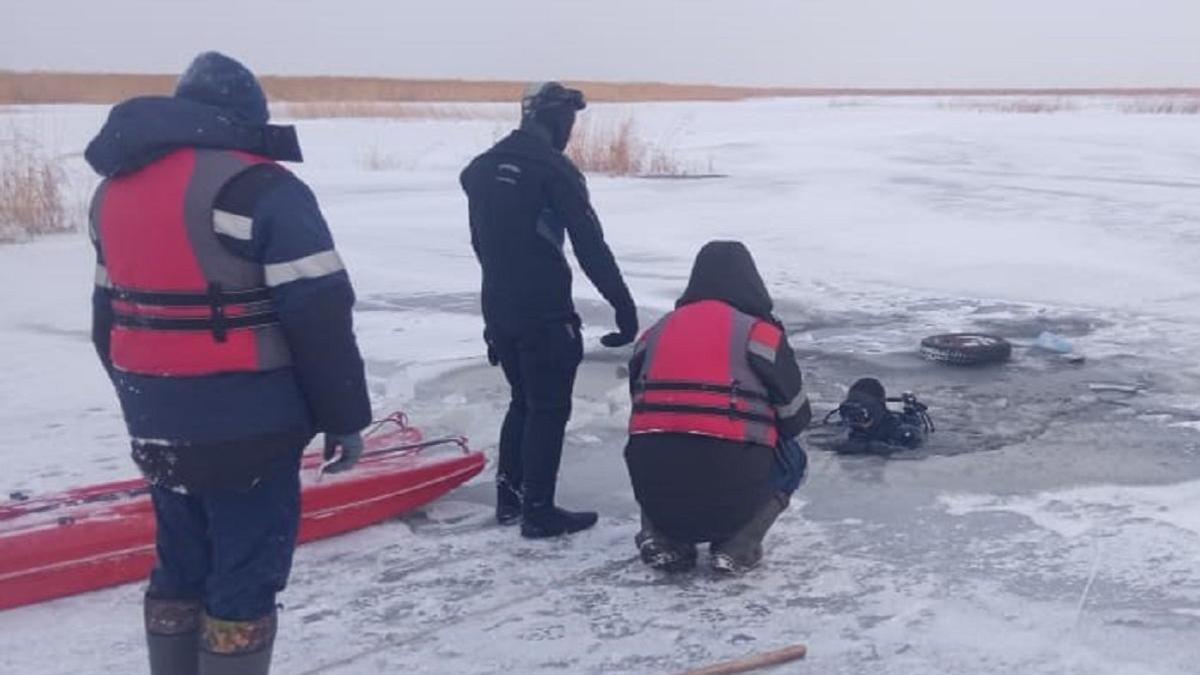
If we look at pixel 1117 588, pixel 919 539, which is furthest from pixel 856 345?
pixel 1117 588

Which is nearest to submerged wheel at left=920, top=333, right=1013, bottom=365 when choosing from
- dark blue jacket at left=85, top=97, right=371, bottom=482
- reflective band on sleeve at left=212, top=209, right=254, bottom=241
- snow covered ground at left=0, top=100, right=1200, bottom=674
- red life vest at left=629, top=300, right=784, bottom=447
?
snow covered ground at left=0, top=100, right=1200, bottom=674

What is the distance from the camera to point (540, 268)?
18.0ft

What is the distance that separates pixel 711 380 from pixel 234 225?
214 cm

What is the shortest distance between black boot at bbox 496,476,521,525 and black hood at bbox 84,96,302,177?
2.70 meters

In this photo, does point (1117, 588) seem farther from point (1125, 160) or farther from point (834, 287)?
point (1125, 160)

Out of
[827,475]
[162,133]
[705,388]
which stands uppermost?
[162,133]

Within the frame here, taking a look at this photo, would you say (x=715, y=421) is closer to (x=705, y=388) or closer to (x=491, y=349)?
(x=705, y=388)

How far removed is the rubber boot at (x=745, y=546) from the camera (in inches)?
202

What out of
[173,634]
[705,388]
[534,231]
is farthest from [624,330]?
[173,634]

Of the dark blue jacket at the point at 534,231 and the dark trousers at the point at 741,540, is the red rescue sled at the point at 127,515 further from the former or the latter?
the dark trousers at the point at 741,540

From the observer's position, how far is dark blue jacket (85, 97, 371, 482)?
3297 millimetres

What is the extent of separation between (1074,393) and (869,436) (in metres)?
1.67

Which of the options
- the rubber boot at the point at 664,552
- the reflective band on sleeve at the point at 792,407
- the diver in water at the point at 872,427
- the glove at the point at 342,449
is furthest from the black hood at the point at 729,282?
the glove at the point at 342,449

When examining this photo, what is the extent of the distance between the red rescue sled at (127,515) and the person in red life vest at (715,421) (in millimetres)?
1136
